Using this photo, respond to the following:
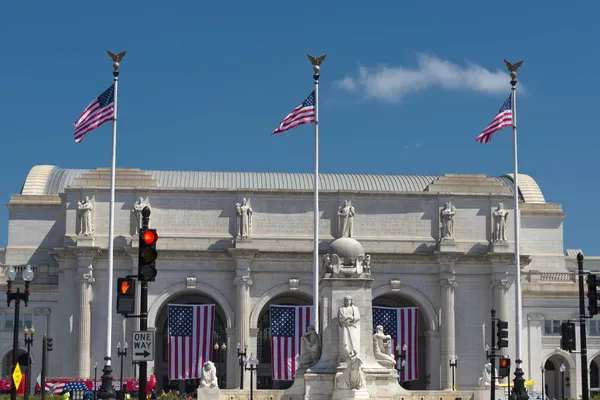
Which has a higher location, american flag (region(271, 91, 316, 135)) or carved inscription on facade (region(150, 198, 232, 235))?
american flag (region(271, 91, 316, 135))

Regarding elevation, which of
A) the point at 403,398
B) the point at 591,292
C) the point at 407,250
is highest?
the point at 407,250

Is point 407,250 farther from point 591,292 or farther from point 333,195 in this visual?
point 591,292

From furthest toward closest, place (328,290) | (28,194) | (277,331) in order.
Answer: (28,194)
(277,331)
(328,290)

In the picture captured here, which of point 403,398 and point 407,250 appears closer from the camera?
point 403,398

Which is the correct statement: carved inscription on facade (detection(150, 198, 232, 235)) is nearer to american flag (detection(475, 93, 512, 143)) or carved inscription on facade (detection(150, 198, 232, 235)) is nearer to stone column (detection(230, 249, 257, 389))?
stone column (detection(230, 249, 257, 389))

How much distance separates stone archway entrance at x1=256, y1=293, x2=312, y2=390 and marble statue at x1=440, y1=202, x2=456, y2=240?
42.3 feet

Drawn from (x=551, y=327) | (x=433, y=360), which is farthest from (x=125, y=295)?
(x=551, y=327)

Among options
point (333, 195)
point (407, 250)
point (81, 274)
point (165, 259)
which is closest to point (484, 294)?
point (407, 250)

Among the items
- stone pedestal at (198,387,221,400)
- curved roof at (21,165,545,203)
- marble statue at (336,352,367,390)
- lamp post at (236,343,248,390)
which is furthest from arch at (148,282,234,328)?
marble statue at (336,352,367,390)

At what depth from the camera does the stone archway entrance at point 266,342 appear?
319ft

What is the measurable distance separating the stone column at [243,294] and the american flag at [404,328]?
10451 mm

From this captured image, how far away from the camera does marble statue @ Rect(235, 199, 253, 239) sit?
→ 93.0 meters

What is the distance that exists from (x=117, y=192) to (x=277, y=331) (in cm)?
1798

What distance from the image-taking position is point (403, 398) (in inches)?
1937
